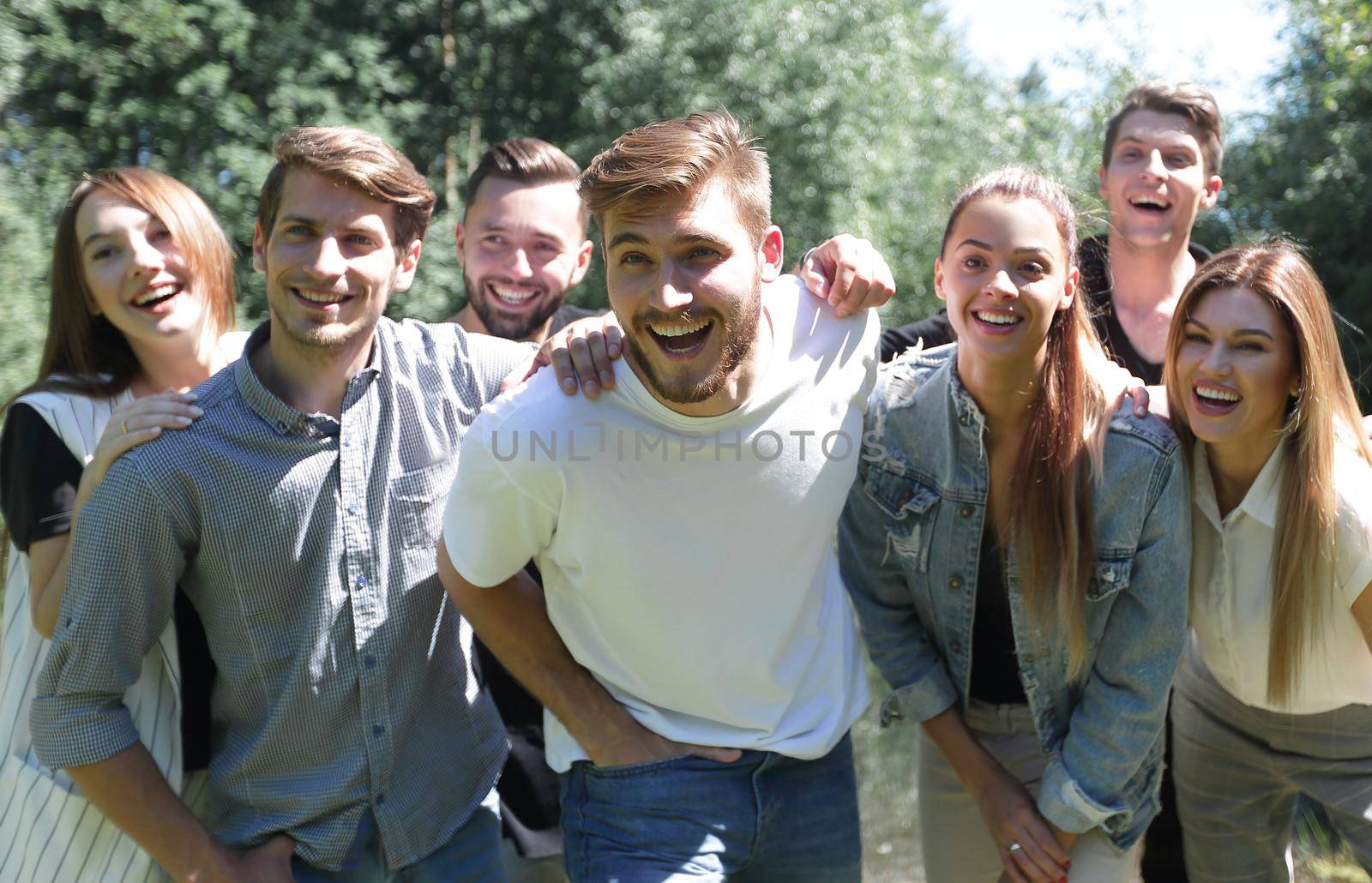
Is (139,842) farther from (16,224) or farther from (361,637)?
(16,224)

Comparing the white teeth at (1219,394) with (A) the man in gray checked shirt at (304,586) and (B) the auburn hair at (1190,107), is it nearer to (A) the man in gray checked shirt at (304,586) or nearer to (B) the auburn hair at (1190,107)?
(B) the auburn hair at (1190,107)

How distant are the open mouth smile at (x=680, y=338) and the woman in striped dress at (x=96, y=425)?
1.00m

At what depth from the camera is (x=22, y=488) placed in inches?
107

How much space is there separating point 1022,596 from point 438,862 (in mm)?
1529

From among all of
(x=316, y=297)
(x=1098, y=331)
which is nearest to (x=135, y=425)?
(x=316, y=297)

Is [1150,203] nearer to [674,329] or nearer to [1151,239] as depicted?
[1151,239]

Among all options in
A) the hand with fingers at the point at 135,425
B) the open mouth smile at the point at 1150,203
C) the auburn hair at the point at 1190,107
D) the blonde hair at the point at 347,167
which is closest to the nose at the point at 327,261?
the blonde hair at the point at 347,167

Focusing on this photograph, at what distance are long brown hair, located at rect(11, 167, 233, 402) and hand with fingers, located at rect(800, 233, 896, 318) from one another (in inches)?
61.7

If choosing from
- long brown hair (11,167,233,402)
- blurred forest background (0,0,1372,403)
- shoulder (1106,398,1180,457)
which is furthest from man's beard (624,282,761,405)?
blurred forest background (0,0,1372,403)

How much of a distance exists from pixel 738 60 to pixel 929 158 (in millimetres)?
3283

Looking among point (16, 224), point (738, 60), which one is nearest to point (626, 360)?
point (16, 224)

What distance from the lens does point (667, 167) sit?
2498 mm

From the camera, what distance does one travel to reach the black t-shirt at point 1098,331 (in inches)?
150

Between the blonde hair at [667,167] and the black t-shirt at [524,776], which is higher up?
the blonde hair at [667,167]
